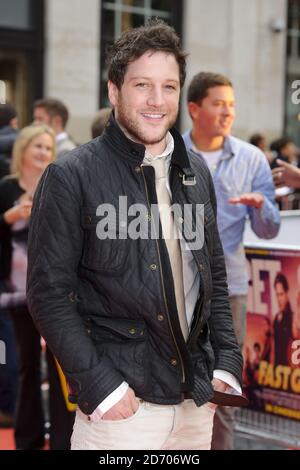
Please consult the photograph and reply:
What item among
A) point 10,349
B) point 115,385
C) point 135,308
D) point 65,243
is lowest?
point 10,349

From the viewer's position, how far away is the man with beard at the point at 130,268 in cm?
283

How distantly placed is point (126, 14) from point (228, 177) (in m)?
10.1

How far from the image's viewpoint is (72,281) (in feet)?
9.44

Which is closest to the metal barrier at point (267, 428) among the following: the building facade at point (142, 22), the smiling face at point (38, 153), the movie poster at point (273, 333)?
the movie poster at point (273, 333)

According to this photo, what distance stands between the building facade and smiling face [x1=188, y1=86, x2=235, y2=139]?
22.1 feet

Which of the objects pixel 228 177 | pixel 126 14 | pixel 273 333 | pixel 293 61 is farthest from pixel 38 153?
pixel 293 61

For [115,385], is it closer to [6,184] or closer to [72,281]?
[72,281]

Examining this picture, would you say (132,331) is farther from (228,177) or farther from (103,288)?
(228,177)

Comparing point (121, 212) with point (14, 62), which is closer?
point (121, 212)

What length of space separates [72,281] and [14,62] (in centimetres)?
1122

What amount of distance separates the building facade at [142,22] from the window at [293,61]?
2 cm

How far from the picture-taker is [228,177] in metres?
4.92

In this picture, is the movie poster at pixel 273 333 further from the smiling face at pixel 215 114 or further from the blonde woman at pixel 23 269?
the blonde woman at pixel 23 269

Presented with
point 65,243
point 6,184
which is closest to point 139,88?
point 65,243
